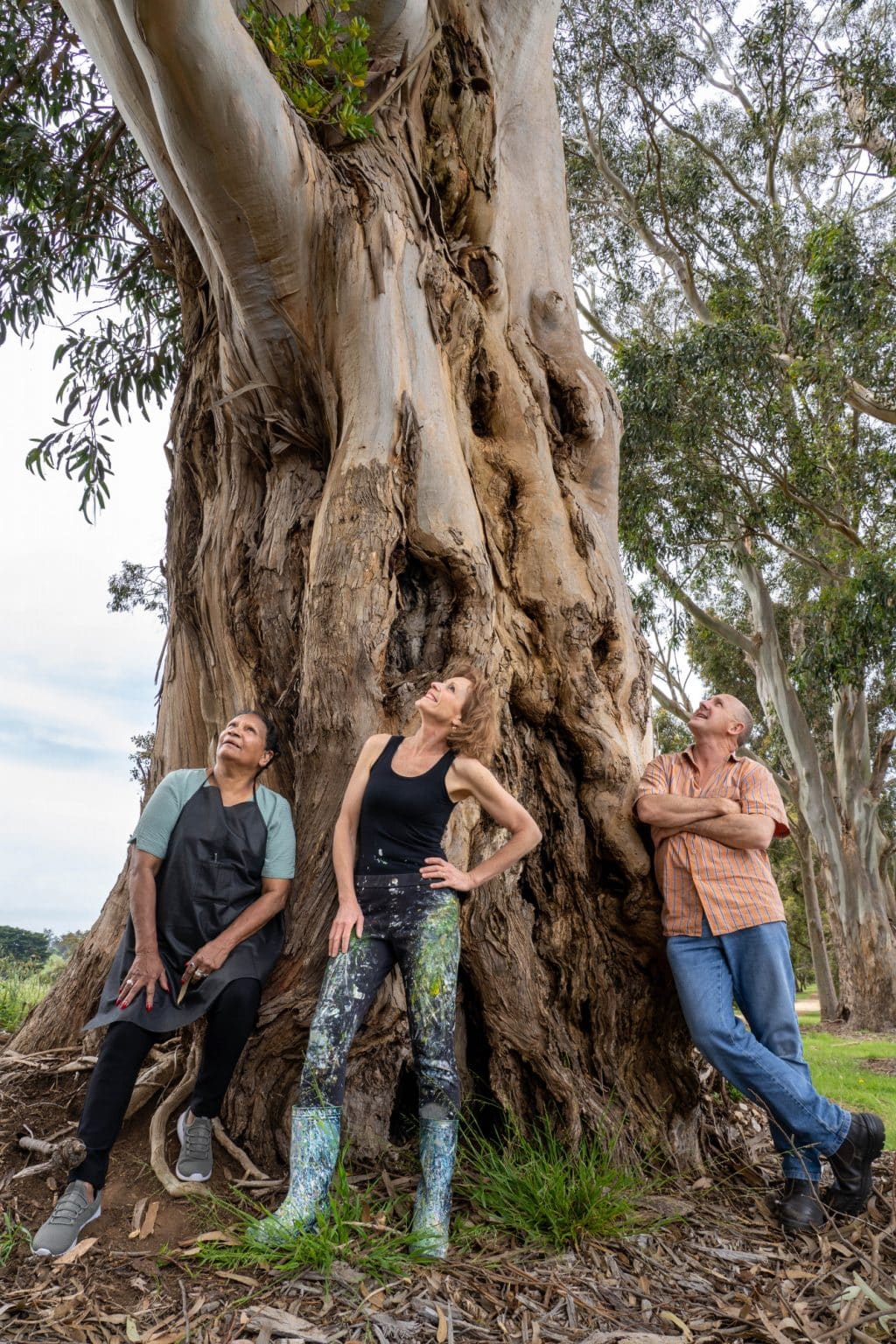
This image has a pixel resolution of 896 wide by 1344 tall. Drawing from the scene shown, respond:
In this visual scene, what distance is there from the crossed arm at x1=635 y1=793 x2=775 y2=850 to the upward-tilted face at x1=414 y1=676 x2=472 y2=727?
1.04m

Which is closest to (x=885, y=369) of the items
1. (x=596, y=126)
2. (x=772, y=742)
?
(x=596, y=126)

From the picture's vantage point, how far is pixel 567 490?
505 centimetres

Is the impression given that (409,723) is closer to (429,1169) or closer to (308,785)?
(308,785)

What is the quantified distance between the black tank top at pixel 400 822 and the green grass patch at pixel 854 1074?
453cm

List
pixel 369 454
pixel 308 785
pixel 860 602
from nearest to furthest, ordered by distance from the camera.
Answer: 1. pixel 308 785
2. pixel 369 454
3. pixel 860 602

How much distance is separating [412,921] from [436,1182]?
0.78 metres

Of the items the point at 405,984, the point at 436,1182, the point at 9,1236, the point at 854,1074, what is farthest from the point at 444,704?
the point at 854,1074

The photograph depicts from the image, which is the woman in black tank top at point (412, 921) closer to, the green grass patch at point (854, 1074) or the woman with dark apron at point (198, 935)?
the woman with dark apron at point (198, 935)

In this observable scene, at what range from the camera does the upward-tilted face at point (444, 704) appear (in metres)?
3.52

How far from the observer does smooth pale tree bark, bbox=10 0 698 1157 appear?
12.5 ft

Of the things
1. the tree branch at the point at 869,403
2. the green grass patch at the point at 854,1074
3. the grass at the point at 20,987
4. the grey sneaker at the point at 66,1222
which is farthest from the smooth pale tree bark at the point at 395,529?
the tree branch at the point at 869,403

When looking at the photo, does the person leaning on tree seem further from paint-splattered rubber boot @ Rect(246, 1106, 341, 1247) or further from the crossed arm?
paint-splattered rubber boot @ Rect(246, 1106, 341, 1247)

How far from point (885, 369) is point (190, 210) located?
9.47m

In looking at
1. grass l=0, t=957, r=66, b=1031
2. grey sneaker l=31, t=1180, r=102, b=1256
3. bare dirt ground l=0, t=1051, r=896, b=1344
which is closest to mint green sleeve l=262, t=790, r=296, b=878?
bare dirt ground l=0, t=1051, r=896, b=1344
